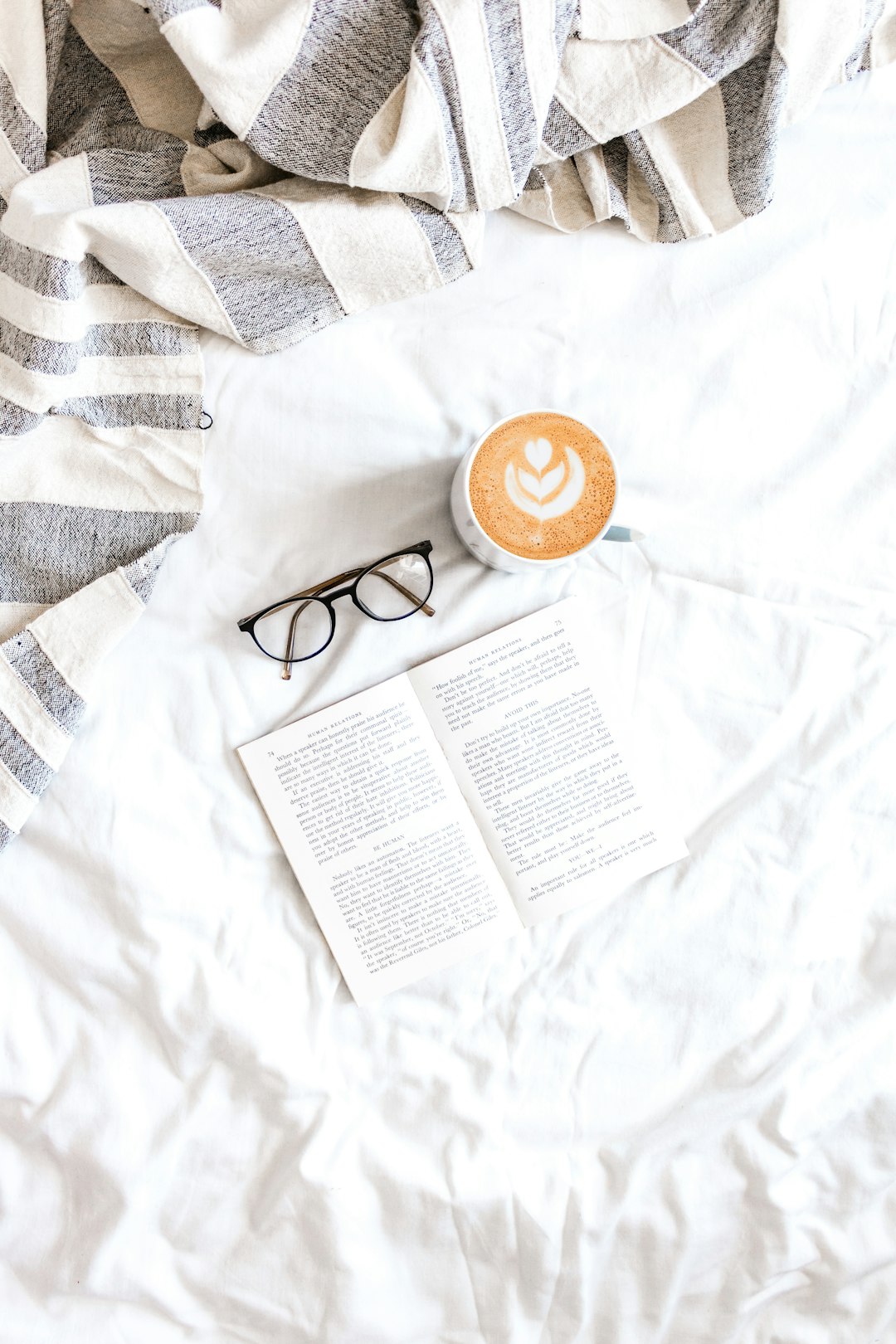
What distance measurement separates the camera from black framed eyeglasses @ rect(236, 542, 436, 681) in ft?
2.64

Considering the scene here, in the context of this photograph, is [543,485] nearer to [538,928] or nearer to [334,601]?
[334,601]

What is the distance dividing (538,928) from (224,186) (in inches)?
26.8

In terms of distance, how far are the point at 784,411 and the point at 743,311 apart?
0.32 feet

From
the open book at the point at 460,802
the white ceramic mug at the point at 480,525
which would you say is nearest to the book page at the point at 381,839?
the open book at the point at 460,802

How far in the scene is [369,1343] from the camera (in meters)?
0.79

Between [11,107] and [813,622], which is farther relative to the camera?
[813,622]

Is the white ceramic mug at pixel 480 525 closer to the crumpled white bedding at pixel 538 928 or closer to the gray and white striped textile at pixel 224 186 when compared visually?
the crumpled white bedding at pixel 538 928

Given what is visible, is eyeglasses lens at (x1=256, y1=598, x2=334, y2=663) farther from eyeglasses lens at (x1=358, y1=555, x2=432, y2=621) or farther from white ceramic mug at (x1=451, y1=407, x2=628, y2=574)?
white ceramic mug at (x1=451, y1=407, x2=628, y2=574)

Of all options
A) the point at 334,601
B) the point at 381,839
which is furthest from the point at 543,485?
the point at 381,839

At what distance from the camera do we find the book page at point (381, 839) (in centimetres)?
80

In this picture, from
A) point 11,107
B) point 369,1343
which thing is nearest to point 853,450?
point 11,107

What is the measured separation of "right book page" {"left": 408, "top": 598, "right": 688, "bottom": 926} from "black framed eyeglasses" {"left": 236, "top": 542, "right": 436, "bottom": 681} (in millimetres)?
60

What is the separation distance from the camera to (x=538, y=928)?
32.6 inches

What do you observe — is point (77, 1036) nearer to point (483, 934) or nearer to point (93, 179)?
point (483, 934)
